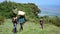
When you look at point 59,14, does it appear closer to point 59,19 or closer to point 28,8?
point 59,19

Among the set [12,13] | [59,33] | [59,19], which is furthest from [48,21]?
[59,33]

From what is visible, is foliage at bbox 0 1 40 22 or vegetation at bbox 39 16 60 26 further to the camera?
foliage at bbox 0 1 40 22

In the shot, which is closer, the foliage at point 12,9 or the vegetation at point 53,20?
the vegetation at point 53,20

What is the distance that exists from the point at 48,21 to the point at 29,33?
10.3 metres

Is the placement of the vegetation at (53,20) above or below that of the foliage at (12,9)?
below

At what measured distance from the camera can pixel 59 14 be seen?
90.1ft

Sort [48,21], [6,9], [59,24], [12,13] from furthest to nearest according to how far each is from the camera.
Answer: [6,9] → [12,13] → [48,21] → [59,24]

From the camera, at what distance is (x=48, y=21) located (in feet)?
86.7

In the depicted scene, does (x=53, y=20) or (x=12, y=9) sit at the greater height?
(x=12, y=9)

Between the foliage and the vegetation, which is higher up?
the foliage

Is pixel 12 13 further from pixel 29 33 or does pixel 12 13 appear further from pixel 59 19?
pixel 29 33

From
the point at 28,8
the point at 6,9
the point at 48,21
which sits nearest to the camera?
the point at 48,21

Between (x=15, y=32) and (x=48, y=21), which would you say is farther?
(x=48, y=21)

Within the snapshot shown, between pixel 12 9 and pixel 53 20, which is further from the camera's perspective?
pixel 12 9
